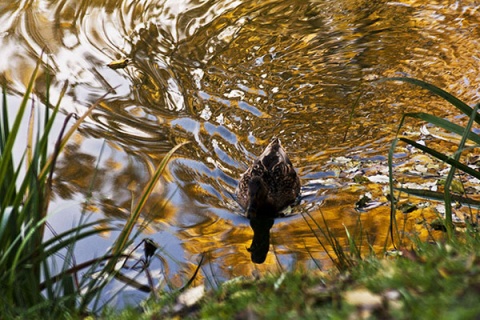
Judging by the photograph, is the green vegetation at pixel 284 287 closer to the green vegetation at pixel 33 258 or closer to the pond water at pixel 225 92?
the green vegetation at pixel 33 258

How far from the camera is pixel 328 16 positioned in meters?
10.6

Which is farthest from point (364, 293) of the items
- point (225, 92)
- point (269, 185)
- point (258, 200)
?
point (225, 92)

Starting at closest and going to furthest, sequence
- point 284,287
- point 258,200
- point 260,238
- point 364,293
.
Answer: point 364,293 < point 284,287 < point 260,238 < point 258,200

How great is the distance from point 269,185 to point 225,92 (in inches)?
77.4

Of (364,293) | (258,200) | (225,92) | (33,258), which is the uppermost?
(33,258)

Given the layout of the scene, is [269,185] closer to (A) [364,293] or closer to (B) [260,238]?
(B) [260,238]

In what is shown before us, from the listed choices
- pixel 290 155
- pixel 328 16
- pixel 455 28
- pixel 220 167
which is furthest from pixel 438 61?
pixel 220 167

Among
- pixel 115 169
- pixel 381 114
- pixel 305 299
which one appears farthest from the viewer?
pixel 381 114

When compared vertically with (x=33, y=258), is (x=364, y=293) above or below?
below

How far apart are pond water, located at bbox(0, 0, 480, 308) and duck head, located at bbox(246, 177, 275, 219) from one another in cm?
19

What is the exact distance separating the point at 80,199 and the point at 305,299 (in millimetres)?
4116

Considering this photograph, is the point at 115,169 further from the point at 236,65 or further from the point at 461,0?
the point at 461,0

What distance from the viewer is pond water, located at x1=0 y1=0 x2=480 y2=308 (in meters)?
6.79

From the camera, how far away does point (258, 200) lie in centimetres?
723
